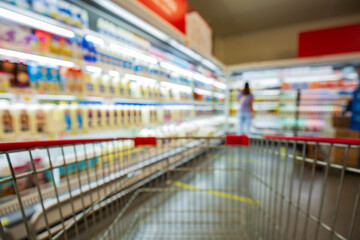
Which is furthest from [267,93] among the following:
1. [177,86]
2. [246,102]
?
[177,86]

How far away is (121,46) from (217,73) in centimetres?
431

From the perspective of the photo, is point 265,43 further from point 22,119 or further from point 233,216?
point 22,119

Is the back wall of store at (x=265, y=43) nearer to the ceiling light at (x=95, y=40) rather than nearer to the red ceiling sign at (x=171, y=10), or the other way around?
the red ceiling sign at (x=171, y=10)

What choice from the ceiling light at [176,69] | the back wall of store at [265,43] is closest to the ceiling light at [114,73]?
the ceiling light at [176,69]

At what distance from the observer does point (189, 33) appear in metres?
3.35

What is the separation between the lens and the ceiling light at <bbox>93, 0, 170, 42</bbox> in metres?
1.95

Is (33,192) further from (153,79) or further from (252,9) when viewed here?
(252,9)

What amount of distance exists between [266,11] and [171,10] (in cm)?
389

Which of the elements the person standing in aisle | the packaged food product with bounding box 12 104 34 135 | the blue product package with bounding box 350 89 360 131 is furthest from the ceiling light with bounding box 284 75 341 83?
the packaged food product with bounding box 12 104 34 135

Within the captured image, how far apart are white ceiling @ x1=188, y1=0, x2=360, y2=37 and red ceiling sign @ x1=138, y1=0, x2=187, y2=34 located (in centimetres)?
203

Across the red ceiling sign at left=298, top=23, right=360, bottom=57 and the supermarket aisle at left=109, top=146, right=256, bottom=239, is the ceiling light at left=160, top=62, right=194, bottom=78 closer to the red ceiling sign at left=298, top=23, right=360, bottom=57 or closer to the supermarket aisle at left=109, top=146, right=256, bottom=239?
the supermarket aisle at left=109, top=146, right=256, bottom=239

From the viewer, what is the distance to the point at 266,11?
5.11m

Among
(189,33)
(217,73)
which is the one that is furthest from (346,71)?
(189,33)

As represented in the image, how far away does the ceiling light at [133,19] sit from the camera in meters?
1.95
